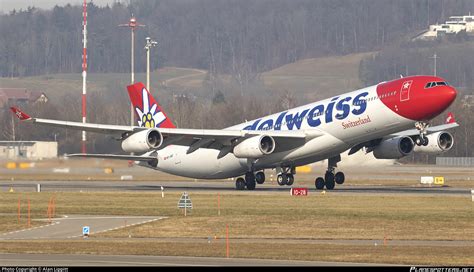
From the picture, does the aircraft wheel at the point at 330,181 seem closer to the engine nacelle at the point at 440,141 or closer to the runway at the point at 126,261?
the engine nacelle at the point at 440,141

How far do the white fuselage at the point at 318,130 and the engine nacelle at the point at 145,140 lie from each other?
7.31 meters

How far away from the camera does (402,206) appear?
178 feet

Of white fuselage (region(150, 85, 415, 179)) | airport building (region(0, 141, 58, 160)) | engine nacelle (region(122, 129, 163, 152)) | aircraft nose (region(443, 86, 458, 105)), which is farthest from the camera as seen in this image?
airport building (region(0, 141, 58, 160))

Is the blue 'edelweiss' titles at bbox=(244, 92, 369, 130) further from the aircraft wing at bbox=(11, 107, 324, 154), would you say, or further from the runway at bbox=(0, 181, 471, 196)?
the runway at bbox=(0, 181, 471, 196)

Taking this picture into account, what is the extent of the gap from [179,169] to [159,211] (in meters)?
19.6

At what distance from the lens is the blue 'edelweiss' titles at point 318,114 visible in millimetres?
62000

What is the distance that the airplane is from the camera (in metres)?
60.0

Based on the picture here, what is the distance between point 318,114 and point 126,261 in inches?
1307

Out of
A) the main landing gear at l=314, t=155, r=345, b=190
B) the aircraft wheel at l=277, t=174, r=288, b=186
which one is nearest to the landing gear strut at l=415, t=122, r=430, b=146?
the main landing gear at l=314, t=155, r=345, b=190

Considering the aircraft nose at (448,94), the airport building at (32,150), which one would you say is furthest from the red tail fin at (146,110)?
the aircraft nose at (448,94)

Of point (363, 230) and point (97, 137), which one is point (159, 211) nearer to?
point (363, 230)

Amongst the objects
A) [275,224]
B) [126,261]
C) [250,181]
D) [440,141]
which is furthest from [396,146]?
[126,261]

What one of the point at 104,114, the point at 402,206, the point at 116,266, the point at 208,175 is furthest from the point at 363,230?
the point at 104,114

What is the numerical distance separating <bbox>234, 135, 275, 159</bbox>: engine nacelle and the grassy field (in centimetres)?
242
